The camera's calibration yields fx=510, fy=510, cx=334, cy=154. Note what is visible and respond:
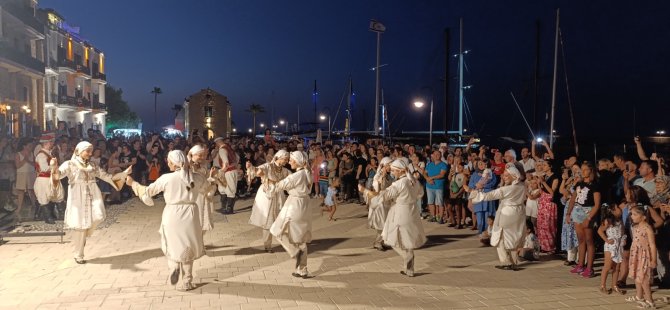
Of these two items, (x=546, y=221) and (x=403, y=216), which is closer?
(x=403, y=216)

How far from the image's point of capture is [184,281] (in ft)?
22.1

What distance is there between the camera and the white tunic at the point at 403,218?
7484 mm

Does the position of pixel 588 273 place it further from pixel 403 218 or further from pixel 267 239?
pixel 267 239

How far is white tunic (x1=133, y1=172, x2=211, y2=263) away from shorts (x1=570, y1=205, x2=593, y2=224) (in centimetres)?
560

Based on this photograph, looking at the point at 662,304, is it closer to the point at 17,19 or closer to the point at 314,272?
the point at 314,272

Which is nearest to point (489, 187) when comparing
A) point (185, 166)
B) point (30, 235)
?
point (185, 166)

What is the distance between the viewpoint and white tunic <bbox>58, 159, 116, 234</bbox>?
316 inches

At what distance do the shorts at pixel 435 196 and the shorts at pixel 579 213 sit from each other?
4175 mm

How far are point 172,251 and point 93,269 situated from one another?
2.06 meters

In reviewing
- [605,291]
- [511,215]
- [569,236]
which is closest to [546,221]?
[569,236]

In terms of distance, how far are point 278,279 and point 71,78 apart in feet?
163

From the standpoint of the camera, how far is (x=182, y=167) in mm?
6699

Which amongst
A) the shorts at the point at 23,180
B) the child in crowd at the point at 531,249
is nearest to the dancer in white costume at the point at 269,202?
the child in crowd at the point at 531,249

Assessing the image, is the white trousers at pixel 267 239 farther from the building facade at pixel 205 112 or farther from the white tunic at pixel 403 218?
the building facade at pixel 205 112
